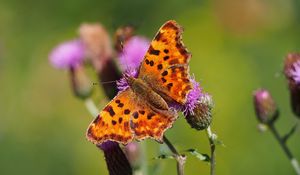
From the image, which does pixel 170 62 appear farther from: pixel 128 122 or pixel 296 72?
pixel 296 72

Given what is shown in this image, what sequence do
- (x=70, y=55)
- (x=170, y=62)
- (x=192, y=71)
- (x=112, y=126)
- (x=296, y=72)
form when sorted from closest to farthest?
1. (x=112, y=126)
2. (x=170, y=62)
3. (x=296, y=72)
4. (x=70, y=55)
5. (x=192, y=71)

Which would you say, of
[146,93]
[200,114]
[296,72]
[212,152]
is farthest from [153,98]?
[296,72]

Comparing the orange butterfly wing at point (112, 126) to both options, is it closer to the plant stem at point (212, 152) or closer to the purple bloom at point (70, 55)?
the plant stem at point (212, 152)

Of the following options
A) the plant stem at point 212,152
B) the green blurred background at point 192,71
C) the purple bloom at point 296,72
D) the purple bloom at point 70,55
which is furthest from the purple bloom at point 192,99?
the green blurred background at point 192,71

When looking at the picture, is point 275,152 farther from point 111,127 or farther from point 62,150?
point 111,127

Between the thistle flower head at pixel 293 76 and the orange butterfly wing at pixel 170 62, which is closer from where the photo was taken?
the orange butterfly wing at pixel 170 62

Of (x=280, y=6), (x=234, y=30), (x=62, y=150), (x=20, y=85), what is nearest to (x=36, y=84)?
(x=20, y=85)

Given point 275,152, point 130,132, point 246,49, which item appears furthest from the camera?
point 246,49
